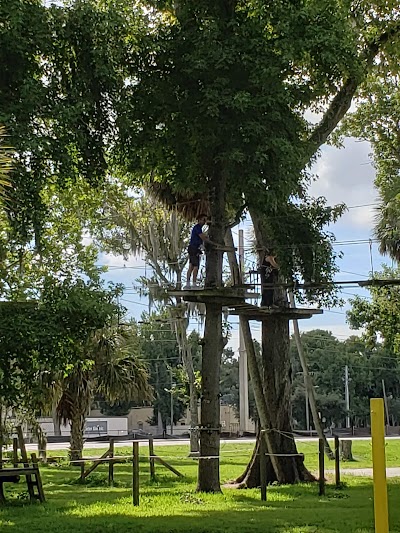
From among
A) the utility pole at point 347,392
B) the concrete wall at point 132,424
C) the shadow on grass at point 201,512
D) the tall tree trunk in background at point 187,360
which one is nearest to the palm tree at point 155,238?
the tall tree trunk in background at point 187,360

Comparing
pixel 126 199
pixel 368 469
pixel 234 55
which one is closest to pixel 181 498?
pixel 234 55

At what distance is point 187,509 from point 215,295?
166 inches

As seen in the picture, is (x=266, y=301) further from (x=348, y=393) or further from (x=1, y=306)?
(x=348, y=393)

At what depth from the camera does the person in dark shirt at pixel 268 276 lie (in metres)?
18.0

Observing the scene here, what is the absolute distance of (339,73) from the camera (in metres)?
16.2

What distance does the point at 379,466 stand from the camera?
17.7 ft

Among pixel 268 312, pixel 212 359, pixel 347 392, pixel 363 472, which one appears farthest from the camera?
pixel 347 392

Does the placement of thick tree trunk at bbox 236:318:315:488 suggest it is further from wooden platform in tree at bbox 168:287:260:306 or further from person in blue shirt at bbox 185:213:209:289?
wooden platform in tree at bbox 168:287:260:306

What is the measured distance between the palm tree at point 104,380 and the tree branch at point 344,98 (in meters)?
9.35

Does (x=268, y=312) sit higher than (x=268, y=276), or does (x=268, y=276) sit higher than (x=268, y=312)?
(x=268, y=276)

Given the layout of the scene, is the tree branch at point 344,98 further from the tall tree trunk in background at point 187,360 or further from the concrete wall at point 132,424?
the concrete wall at point 132,424

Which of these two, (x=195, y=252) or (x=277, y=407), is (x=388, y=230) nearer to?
(x=277, y=407)

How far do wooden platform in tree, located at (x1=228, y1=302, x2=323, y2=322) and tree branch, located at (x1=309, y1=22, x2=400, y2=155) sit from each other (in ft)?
13.1

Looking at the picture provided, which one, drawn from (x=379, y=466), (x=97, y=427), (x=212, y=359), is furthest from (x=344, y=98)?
(x=97, y=427)
